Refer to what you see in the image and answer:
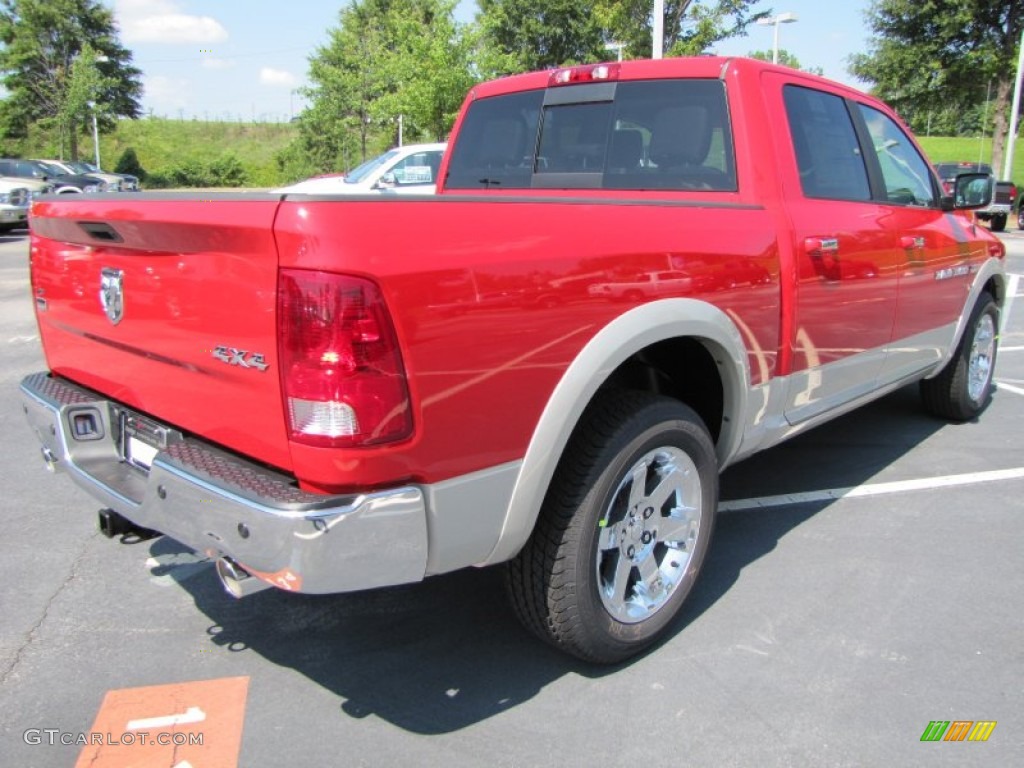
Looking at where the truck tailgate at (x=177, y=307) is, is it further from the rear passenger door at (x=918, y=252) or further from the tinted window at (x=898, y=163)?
the tinted window at (x=898, y=163)

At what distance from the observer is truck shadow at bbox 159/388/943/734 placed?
2574mm

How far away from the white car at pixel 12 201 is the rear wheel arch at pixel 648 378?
18.4 m

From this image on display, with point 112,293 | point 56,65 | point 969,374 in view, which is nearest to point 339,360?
point 112,293

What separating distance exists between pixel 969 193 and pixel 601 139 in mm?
2326

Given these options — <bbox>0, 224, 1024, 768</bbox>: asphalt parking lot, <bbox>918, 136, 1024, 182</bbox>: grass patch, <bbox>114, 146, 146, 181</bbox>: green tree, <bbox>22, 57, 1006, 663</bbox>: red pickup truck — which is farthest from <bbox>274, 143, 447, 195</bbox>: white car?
<bbox>918, 136, 1024, 182</bbox>: grass patch

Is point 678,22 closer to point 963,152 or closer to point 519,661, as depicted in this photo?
point 519,661

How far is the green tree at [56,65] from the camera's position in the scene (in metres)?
38.4

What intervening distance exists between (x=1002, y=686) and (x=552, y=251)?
2017mm

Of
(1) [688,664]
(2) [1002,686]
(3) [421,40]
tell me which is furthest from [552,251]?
(3) [421,40]

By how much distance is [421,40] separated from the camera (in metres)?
23.0

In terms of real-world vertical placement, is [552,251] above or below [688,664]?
above

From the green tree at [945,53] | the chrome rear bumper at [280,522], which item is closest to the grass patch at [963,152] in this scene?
the green tree at [945,53]

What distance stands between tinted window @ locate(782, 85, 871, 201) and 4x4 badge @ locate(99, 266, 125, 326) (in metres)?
2.53

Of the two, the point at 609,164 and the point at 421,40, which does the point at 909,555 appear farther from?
the point at 421,40
